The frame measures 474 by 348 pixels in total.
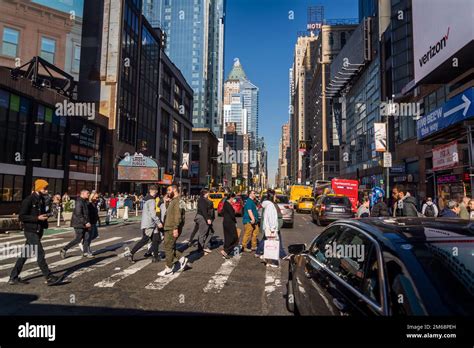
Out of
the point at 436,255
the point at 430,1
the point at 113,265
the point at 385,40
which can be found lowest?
the point at 113,265

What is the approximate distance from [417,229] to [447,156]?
1149 centimetres

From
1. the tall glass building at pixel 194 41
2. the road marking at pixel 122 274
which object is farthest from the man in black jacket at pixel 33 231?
the tall glass building at pixel 194 41

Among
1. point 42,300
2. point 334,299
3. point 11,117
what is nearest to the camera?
point 334,299

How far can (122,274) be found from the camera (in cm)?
747

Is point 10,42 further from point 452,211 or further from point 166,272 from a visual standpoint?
A: point 452,211

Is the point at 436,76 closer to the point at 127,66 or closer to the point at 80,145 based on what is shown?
the point at 80,145

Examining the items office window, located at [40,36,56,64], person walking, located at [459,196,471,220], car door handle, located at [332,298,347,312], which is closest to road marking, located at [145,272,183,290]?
car door handle, located at [332,298,347,312]

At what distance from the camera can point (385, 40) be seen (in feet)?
156

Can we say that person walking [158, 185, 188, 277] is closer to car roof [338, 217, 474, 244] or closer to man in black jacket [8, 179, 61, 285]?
man in black jacket [8, 179, 61, 285]

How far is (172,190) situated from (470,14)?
1467 cm

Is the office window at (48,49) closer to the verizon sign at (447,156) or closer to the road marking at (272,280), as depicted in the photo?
the road marking at (272,280)

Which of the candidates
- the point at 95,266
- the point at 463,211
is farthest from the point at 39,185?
the point at 463,211

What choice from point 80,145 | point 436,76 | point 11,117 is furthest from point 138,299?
point 80,145

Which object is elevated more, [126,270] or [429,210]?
[429,210]
